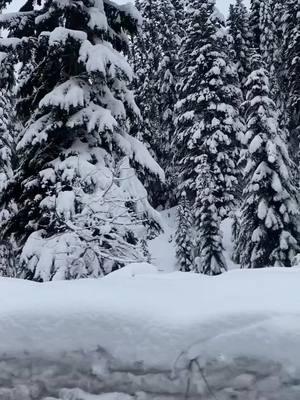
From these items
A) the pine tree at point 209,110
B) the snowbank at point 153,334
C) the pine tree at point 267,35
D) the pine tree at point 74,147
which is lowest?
the snowbank at point 153,334

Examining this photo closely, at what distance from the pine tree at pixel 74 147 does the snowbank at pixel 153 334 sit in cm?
399

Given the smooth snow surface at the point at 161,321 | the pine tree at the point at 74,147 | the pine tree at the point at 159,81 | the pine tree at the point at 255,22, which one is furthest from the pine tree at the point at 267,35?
the smooth snow surface at the point at 161,321

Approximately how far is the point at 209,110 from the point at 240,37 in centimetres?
983

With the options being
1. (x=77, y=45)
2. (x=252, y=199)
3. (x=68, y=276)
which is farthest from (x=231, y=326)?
(x=252, y=199)

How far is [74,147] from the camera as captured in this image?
973cm

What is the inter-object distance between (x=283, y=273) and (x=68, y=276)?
4639mm

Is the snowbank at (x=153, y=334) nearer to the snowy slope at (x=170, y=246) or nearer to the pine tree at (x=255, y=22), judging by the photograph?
the snowy slope at (x=170, y=246)

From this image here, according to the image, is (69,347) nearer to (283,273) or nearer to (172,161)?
(283,273)

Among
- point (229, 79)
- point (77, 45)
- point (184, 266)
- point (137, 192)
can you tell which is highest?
point (229, 79)

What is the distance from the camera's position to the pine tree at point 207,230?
24125 millimetres

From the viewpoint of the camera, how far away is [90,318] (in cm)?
377

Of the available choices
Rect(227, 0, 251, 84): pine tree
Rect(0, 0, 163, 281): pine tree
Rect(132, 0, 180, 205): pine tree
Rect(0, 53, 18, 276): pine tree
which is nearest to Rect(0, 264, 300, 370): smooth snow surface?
Rect(0, 0, 163, 281): pine tree

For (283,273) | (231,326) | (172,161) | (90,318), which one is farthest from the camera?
(172,161)

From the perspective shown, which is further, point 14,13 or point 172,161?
point 172,161
